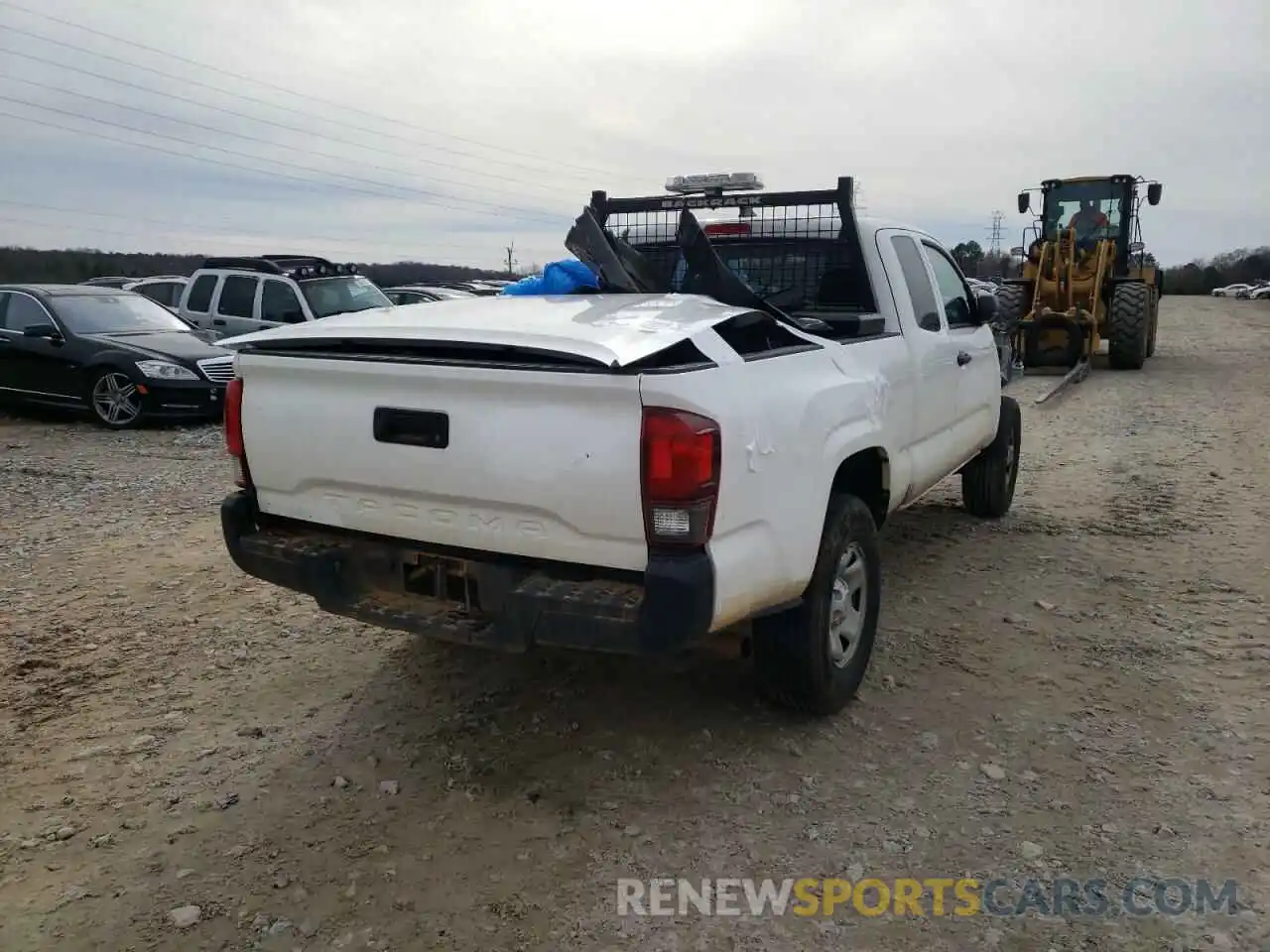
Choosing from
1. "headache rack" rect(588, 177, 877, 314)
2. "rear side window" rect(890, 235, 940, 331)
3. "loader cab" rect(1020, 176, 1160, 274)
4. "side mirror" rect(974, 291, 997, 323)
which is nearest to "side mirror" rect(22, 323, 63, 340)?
"headache rack" rect(588, 177, 877, 314)

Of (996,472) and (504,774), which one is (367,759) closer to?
(504,774)

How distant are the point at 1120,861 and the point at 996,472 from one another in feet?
13.0

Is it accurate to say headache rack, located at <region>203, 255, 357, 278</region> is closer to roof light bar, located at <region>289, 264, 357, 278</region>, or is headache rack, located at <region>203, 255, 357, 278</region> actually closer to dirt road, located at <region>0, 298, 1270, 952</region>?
roof light bar, located at <region>289, 264, 357, 278</region>

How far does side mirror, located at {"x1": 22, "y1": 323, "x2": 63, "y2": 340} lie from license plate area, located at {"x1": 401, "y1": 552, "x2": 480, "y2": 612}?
970 cm

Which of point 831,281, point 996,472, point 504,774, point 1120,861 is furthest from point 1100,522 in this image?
point 504,774

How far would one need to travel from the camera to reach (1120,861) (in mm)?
2957

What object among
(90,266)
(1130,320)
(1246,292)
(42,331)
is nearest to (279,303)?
(42,331)

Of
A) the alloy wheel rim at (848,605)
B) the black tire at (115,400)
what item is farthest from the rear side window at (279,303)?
the alloy wheel rim at (848,605)

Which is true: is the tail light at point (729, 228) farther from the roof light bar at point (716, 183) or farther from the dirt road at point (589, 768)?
the dirt road at point (589, 768)

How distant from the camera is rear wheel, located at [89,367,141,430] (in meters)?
10.7

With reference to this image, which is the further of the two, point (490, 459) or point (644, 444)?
point (490, 459)

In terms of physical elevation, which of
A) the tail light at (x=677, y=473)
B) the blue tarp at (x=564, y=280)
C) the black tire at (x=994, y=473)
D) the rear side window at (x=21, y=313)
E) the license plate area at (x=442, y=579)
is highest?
the blue tarp at (x=564, y=280)

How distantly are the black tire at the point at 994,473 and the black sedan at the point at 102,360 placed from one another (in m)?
7.95

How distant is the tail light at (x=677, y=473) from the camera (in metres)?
2.83
